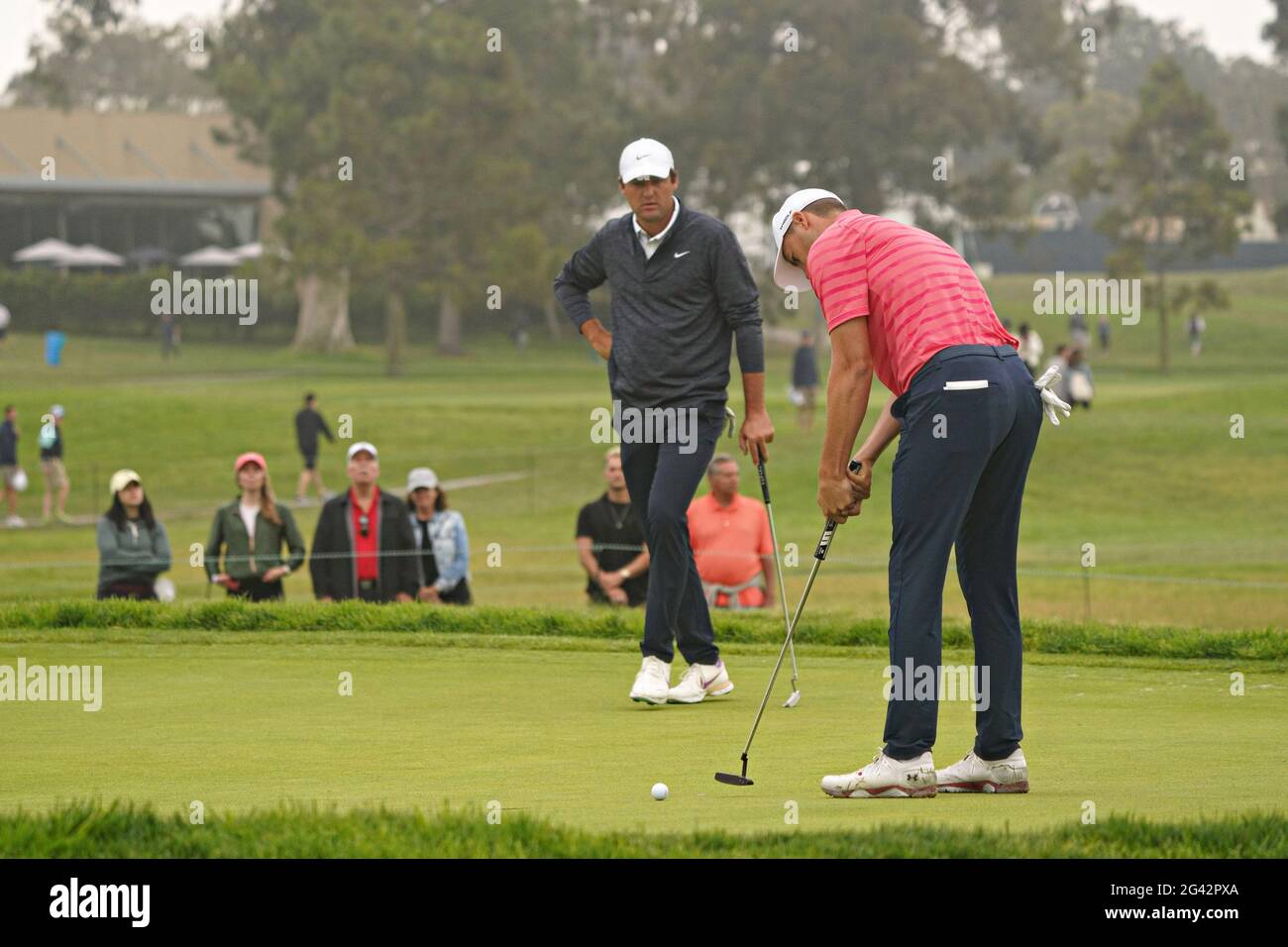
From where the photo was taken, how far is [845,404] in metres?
6.30

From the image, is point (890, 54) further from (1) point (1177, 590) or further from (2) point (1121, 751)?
(2) point (1121, 751)

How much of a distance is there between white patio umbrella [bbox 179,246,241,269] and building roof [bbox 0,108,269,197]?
10.8 feet

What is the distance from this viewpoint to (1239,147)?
136 metres

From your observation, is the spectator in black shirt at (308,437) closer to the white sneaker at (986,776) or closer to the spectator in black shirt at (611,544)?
the spectator in black shirt at (611,544)

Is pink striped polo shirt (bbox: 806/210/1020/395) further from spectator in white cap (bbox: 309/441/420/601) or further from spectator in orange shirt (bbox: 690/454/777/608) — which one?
spectator in orange shirt (bbox: 690/454/777/608)

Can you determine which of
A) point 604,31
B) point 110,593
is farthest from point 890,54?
point 110,593

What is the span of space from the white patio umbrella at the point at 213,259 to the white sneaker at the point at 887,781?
73.8 metres

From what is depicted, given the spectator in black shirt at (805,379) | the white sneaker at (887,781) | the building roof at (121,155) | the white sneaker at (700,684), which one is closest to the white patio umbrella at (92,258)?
the building roof at (121,155)

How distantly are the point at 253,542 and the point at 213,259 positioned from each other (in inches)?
2548

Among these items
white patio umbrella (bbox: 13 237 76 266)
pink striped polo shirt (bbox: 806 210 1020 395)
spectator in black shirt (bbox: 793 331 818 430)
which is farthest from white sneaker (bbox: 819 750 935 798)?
white patio umbrella (bbox: 13 237 76 266)

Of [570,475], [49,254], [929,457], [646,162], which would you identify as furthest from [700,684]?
[49,254]
